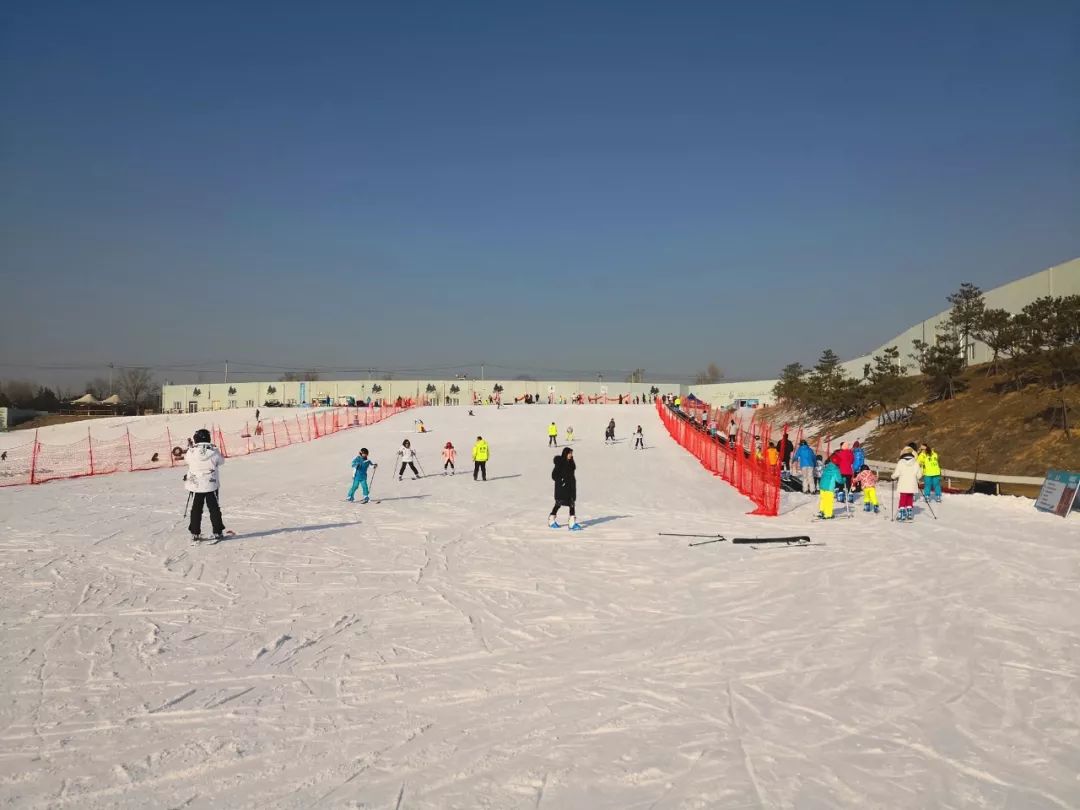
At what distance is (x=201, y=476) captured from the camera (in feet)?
38.0

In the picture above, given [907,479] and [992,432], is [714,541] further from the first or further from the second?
[992,432]

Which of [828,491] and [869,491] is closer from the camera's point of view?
[828,491]

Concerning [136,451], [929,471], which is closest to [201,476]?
[929,471]

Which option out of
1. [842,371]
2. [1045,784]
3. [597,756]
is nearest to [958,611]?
[1045,784]

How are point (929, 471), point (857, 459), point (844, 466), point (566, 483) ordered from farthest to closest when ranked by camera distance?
point (857, 459) < point (929, 471) < point (844, 466) < point (566, 483)

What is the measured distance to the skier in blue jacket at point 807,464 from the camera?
63.6 ft

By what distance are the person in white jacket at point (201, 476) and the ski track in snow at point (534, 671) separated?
2.03ft

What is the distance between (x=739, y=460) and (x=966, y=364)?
35378 mm

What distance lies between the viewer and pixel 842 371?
54.2 m

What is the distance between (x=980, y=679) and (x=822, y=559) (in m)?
5.16

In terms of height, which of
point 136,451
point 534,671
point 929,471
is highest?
point 929,471

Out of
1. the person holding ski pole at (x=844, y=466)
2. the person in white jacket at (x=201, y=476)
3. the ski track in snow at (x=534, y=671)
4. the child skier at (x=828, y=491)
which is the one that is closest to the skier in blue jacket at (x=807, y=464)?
the person holding ski pole at (x=844, y=466)

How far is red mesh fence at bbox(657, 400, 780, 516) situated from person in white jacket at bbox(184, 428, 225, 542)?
10.7m

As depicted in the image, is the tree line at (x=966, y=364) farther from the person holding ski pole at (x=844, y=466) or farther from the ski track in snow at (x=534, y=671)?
the ski track in snow at (x=534, y=671)
